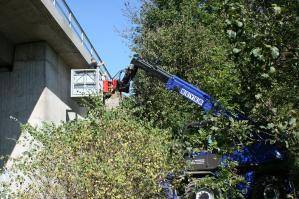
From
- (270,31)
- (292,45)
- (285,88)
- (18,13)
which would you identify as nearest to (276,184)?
(285,88)

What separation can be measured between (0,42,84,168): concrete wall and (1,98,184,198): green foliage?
8.16m

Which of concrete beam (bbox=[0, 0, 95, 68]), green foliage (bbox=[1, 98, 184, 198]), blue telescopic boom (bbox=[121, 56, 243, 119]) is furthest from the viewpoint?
concrete beam (bbox=[0, 0, 95, 68])

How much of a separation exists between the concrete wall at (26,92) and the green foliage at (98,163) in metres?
8.16

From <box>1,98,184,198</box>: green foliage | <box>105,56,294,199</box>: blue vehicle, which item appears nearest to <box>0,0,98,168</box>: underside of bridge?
<box>105,56,294,199</box>: blue vehicle

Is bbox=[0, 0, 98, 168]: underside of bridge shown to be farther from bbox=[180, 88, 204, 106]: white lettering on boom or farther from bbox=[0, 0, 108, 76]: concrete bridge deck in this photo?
bbox=[180, 88, 204, 106]: white lettering on boom

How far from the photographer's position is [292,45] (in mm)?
6449

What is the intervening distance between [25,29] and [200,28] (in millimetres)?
9819

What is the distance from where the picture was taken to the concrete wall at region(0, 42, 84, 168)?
1703cm

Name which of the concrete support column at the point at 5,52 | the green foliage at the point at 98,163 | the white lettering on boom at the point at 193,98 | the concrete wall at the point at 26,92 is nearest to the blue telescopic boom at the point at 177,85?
the white lettering on boom at the point at 193,98

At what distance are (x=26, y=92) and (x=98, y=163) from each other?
388 inches

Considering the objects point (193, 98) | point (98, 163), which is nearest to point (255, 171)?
point (193, 98)

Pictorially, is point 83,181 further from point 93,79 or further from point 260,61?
point 93,79

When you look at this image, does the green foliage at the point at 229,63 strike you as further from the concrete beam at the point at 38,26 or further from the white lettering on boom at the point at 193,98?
the concrete beam at the point at 38,26

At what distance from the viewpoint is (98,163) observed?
8109 millimetres
